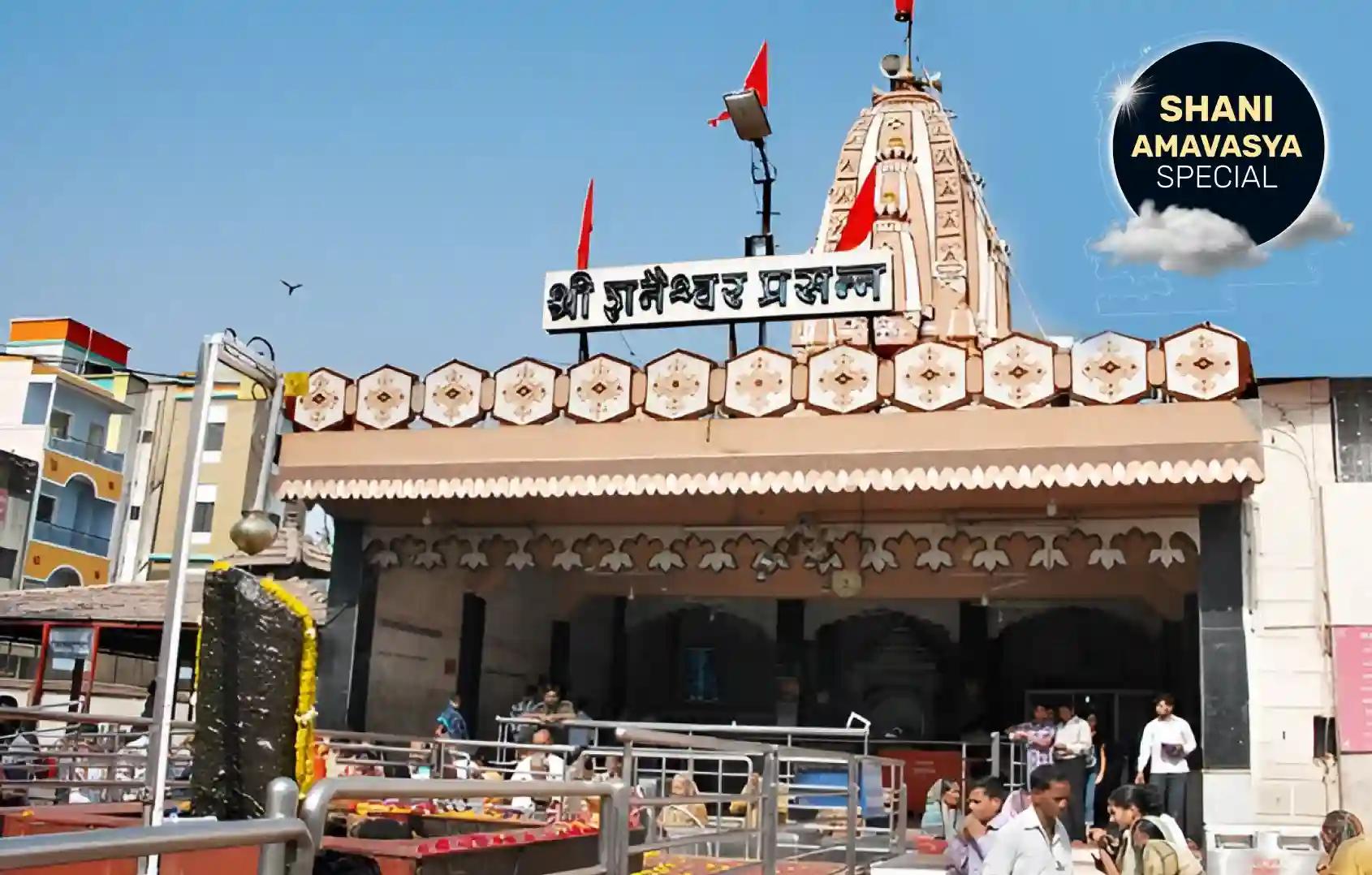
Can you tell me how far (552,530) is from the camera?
14.3 m

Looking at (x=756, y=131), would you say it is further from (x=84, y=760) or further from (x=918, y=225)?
(x=84, y=760)

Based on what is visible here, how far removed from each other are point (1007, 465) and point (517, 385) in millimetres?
4869

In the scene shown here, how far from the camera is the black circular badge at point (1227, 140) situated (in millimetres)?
16203

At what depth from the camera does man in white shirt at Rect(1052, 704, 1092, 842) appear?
11484mm

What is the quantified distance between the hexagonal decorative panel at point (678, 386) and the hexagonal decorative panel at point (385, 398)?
2.59 meters

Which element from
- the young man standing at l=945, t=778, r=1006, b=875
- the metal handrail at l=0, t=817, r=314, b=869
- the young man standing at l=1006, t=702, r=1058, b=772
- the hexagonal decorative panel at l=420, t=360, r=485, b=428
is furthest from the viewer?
the hexagonal decorative panel at l=420, t=360, r=485, b=428

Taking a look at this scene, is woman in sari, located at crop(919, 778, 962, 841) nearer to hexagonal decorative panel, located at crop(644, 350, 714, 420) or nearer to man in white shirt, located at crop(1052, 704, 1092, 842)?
man in white shirt, located at crop(1052, 704, 1092, 842)

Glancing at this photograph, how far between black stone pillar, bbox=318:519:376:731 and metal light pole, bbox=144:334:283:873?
898 centimetres

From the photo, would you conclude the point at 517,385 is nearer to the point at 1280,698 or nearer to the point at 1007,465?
the point at 1007,465

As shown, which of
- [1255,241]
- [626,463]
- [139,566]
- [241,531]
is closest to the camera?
[241,531]

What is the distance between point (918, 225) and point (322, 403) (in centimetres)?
1068

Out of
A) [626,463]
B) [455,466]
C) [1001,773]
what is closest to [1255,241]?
[1001,773]

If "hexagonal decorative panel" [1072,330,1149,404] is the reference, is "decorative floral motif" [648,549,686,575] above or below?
below

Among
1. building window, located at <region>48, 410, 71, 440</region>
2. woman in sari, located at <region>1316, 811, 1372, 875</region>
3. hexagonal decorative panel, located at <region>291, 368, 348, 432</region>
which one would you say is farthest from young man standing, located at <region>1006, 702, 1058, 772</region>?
building window, located at <region>48, 410, 71, 440</region>
